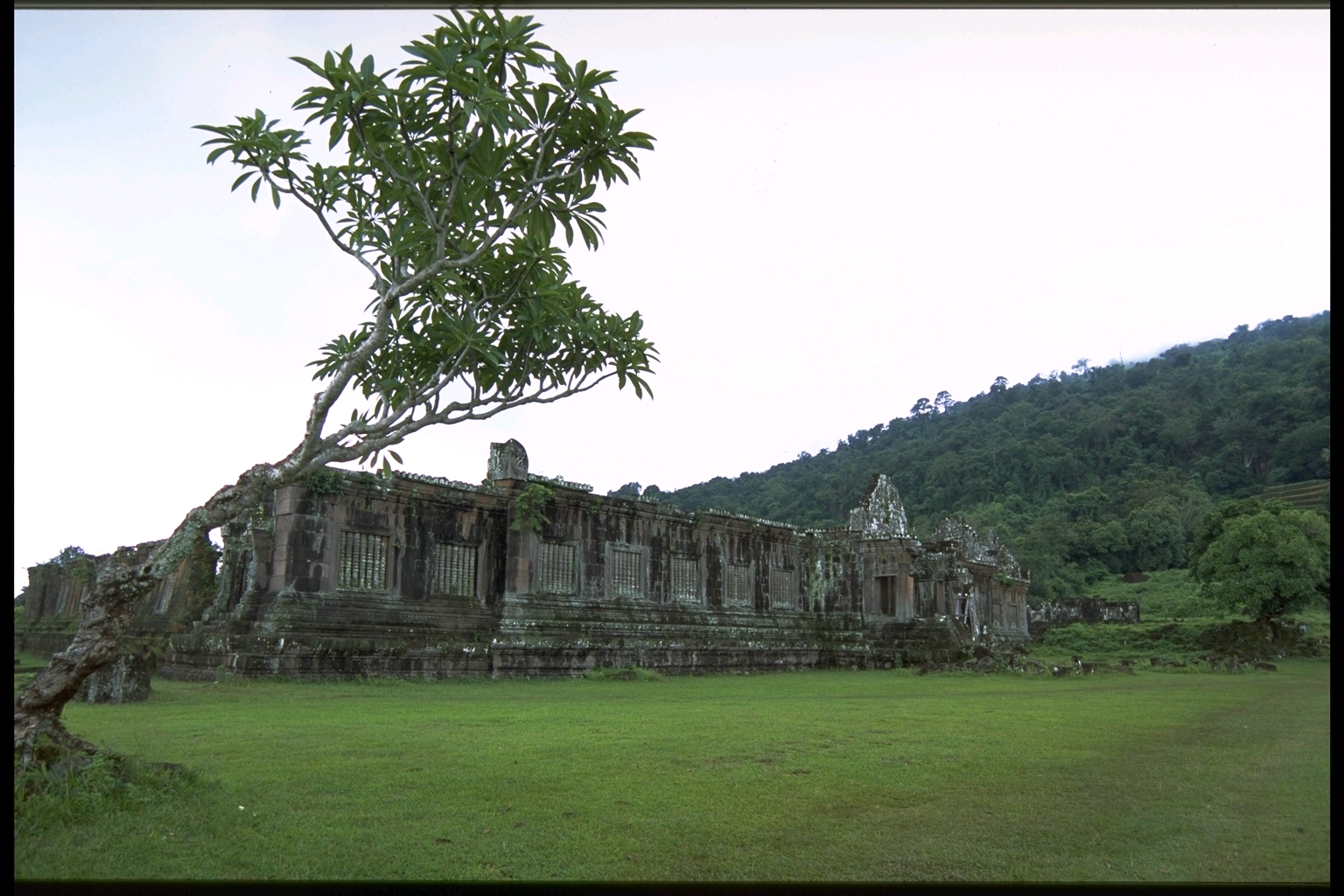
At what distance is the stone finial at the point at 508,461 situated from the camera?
21734 millimetres

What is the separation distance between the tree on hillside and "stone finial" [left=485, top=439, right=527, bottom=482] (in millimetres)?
20461

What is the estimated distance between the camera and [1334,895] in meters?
3.54

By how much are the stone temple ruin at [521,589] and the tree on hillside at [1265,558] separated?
808cm

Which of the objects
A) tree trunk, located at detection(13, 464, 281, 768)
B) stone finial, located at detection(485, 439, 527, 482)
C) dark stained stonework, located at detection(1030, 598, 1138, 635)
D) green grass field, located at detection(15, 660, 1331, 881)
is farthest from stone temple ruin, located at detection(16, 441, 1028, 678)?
dark stained stonework, located at detection(1030, 598, 1138, 635)

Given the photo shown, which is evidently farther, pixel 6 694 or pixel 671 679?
pixel 671 679

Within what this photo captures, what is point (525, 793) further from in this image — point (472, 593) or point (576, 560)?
point (576, 560)

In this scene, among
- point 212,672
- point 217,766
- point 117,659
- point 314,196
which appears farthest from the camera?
point 212,672

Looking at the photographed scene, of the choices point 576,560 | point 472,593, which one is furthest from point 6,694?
point 576,560

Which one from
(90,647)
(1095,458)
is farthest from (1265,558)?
(90,647)

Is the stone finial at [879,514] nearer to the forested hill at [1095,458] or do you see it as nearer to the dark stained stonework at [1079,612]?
the forested hill at [1095,458]

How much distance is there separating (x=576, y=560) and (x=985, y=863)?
17.8 metres

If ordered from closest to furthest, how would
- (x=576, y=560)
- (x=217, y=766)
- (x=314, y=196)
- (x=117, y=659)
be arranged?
1. (x=217, y=766)
2. (x=314, y=196)
3. (x=117, y=659)
4. (x=576, y=560)

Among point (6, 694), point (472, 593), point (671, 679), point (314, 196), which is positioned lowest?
point (671, 679)

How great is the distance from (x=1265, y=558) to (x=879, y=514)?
1148 centimetres
